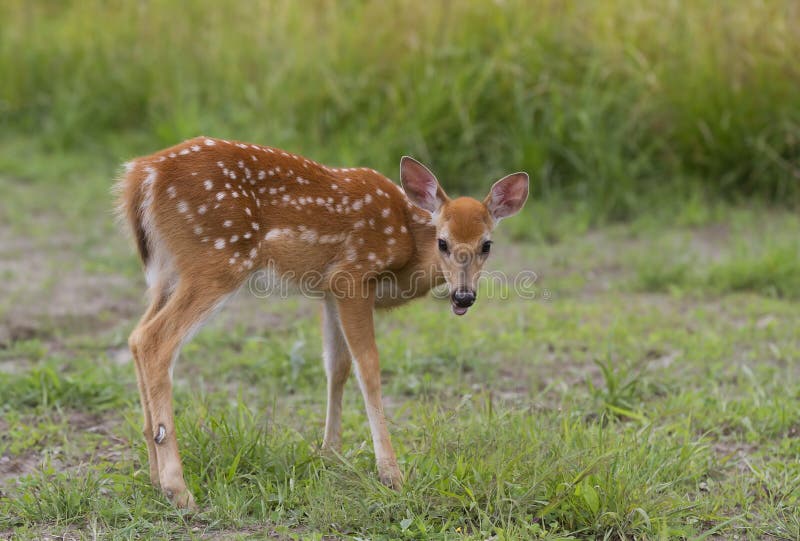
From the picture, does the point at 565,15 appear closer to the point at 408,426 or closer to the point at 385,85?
the point at 385,85

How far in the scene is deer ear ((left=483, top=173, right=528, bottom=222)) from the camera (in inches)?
201

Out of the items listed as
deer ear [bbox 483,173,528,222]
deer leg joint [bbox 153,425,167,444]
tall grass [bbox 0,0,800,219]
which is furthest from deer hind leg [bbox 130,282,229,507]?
tall grass [bbox 0,0,800,219]

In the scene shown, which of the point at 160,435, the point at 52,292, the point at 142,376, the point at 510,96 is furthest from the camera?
the point at 510,96

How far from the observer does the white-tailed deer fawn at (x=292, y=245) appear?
459 centimetres

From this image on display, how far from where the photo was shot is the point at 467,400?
5.11m

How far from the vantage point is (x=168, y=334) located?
15.0ft

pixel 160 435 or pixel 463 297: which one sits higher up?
pixel 463 297

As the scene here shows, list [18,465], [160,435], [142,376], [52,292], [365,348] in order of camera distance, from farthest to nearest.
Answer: [52,292]
[18,465]
[365,348]
[142,376]
[160,435]

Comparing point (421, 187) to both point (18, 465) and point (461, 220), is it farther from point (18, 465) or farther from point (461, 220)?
point (18, 465)

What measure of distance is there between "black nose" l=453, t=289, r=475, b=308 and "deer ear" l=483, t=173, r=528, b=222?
55cm

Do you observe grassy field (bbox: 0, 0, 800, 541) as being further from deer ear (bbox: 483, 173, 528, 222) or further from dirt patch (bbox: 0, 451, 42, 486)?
deer ear (bbox: 483, 173, 528, 222)

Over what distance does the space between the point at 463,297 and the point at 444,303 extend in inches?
113

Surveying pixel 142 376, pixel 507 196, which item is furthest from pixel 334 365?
pixel 507 196

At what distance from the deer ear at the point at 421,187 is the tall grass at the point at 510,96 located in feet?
13.2
